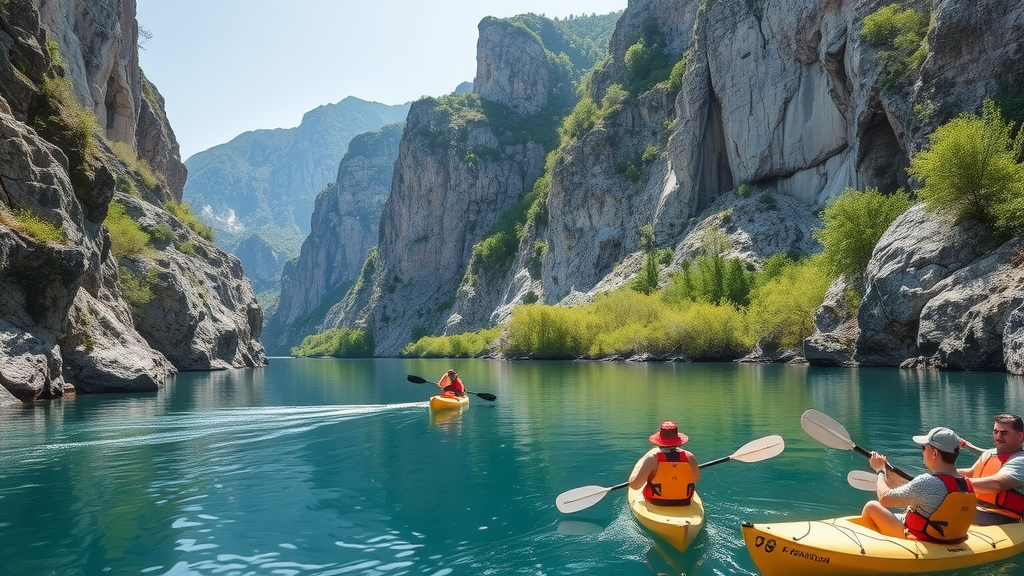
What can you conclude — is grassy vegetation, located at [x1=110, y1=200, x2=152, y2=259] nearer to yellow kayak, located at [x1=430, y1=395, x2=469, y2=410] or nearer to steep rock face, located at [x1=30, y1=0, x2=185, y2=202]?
steep rock face, located at [x1=30, y1=0, x2=185, y2=202]

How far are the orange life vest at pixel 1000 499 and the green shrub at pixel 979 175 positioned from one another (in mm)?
27961

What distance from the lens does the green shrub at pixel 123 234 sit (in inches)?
1674

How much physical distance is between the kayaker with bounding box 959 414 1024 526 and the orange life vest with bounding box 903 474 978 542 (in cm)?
71

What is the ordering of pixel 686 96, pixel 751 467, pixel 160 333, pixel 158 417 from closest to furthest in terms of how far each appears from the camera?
pixel 751 467 → pixel 158 417 → pixel 160 333 → pixel 686 96

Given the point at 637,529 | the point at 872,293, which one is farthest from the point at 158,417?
the point at 872,293

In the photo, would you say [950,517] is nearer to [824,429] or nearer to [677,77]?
[824,429]

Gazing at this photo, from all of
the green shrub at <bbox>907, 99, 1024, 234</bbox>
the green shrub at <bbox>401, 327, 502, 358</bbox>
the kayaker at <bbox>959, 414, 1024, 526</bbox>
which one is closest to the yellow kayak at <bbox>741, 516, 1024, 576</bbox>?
the kayaker at <bbox>959, 414, 1024, 526</bbox>

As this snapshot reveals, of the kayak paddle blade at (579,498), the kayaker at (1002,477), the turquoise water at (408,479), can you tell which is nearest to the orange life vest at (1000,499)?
the kayaker at (1002,477)

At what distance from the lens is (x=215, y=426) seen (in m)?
19.2

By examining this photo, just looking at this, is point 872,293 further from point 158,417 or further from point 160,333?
point 160,333

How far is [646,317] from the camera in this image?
61.2m

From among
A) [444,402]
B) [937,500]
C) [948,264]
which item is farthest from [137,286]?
[948,264]

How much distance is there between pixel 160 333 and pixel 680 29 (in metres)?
85.8

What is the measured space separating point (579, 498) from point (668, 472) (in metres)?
1.36
